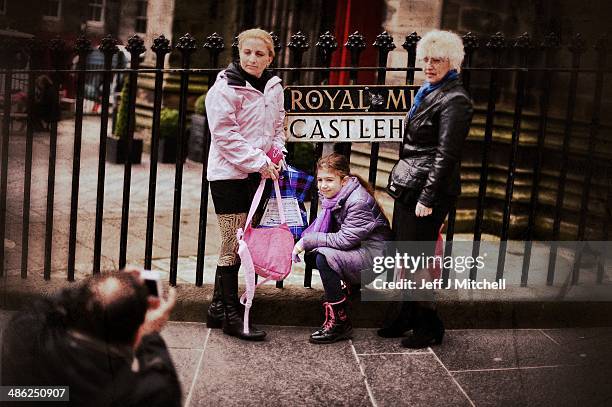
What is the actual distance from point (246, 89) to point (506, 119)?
14.7ft

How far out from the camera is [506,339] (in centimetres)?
498

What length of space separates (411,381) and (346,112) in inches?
64.9

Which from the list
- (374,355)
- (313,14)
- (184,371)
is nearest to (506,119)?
(313,14)

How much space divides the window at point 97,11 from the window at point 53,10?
2.80ft

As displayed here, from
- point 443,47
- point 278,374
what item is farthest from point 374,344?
point 443,47

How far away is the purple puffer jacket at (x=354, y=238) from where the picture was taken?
183 inches

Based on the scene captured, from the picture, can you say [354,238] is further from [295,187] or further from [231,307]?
[231,307]

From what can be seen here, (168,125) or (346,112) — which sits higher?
(346,112)

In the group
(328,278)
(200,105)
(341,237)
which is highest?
(200,105)

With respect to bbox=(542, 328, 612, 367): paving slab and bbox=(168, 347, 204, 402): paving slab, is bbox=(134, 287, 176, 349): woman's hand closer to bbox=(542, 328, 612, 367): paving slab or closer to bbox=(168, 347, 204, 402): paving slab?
bbox=(168, 347, 204, 402): paving slab

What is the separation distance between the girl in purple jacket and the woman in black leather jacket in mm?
143

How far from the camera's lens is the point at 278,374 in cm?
425

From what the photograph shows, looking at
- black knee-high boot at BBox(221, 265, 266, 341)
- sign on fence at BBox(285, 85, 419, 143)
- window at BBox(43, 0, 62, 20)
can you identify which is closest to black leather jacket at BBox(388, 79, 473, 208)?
sign on fence at BBox(285, 85, 419, 143)

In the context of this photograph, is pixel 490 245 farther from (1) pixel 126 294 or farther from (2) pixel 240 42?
(1) pixel 126 294
